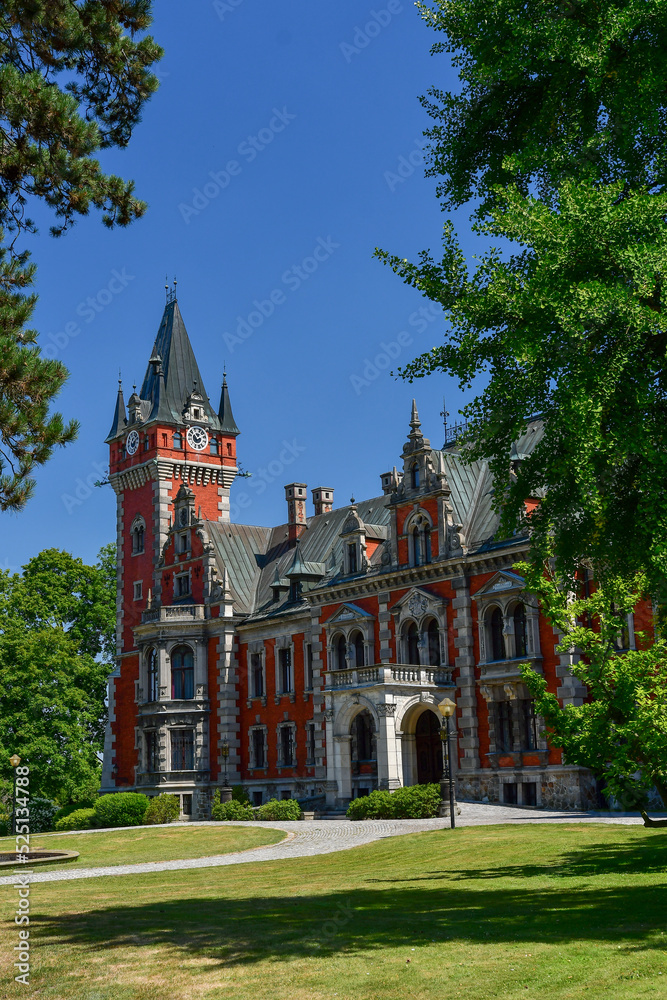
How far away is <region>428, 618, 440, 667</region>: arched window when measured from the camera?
42344mm

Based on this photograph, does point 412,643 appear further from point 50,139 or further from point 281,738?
point 50,139

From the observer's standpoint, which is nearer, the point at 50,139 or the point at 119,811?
the point at 50,139

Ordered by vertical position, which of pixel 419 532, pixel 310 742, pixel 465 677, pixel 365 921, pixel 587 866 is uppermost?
pixel 419 532

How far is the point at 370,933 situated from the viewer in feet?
43.7

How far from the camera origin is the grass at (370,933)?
35.2 feet

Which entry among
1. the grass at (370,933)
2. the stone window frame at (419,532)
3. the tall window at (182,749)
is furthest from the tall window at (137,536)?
the grass at (370,933)

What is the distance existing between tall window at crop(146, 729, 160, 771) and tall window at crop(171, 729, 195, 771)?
2.50 feet

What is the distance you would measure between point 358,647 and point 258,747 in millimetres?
9270

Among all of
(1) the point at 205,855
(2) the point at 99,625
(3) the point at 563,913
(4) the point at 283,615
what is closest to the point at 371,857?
(1) the point at 205,855

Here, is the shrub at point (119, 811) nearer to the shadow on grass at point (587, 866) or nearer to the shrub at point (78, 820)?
the shrub at point (78, 820)

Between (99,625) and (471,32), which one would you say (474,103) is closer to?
(471,32)

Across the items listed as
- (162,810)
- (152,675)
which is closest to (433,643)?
(162,810)

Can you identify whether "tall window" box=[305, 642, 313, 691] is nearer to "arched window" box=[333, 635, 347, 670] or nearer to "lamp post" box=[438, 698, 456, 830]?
"arched window" box=[333, 635, 347, 670]

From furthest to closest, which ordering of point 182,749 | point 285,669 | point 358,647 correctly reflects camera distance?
point 182,749 → point 285,669 → point 358,647
